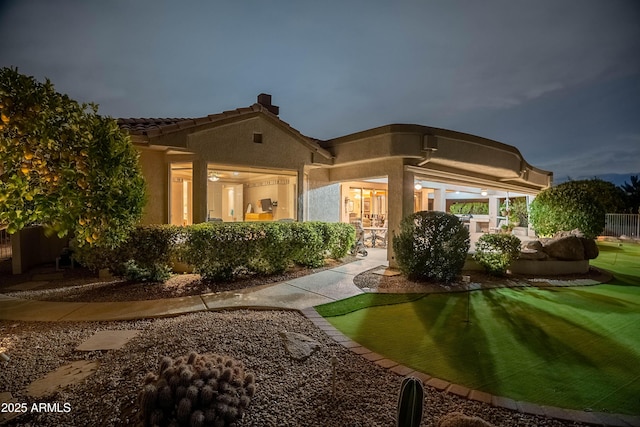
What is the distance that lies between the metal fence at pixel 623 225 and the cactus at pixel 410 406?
2635cm

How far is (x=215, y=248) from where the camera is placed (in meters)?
7.79

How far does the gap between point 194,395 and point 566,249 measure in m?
11.4

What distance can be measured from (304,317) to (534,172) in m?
18.0

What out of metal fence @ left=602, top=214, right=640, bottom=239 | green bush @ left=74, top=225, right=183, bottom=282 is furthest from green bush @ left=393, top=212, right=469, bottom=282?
metal fence @ left=602, top=214, right=640, bottom=239

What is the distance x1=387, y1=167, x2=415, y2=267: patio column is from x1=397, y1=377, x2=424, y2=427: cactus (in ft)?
26.3

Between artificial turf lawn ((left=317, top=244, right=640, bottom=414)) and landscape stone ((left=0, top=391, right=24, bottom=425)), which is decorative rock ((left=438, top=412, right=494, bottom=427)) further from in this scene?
landscape stone ((left=0, top=391, right=24, bottom=425))

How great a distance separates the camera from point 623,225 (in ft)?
71.7

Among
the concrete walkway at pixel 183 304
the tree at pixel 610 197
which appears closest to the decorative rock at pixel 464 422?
the concrete walkway at pixel 183 304

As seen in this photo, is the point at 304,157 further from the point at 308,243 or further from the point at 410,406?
the point at 410,406

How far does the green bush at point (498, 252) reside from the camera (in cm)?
912

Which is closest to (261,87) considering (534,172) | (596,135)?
(534,172)

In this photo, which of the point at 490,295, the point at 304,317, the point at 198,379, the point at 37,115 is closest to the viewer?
the point at 198,379

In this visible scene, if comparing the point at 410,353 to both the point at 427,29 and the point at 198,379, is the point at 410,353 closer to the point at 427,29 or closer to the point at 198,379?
the point at 198,379

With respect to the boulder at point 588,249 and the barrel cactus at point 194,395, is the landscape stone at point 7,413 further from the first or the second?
the boulder at point 588,249
